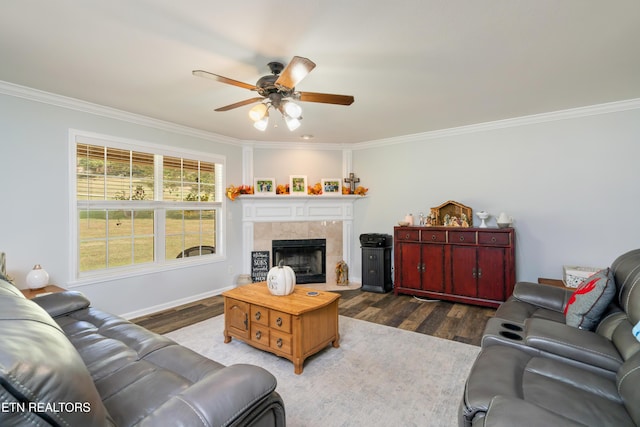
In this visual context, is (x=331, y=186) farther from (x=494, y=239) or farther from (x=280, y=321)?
(x=280, y=321)

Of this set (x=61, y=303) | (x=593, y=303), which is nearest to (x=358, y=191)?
(x=593, y=303)

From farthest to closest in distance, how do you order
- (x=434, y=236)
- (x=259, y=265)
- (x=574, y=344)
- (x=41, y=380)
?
(x=259, y=265), (x=434, y=236), (x=574, y=344), (x=41, y=380)

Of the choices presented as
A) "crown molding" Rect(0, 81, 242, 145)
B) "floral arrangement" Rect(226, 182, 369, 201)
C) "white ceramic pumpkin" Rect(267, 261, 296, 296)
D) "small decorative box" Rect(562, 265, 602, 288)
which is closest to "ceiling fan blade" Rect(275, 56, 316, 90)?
"white ceramic pumpkin" Rect(267, 261, 296, 296)

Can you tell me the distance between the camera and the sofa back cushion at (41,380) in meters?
0.64

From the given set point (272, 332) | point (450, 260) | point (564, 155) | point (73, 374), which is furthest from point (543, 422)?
point (564, 155)

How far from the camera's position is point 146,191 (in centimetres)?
402

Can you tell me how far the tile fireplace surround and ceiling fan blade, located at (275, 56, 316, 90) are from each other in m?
3.15

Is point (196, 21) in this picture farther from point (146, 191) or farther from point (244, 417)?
point (146, 191)

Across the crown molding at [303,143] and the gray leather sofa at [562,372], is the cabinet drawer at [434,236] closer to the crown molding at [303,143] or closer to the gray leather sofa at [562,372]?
the crown molding at [303,143]

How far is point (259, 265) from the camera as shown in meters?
5.09

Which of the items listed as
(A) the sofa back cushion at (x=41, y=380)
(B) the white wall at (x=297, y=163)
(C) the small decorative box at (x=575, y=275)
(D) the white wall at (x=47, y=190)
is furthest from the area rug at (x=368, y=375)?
(B) the white wall at (x=297, y=163)

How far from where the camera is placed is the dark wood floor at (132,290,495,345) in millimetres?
3311

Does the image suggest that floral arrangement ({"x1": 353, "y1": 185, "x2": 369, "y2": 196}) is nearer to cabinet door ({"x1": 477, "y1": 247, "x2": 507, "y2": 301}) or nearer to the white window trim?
cabinet door ({"x1": 477, "y1": 247, "x2": 507, "y2": 301})

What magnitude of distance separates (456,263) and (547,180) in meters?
1.56
